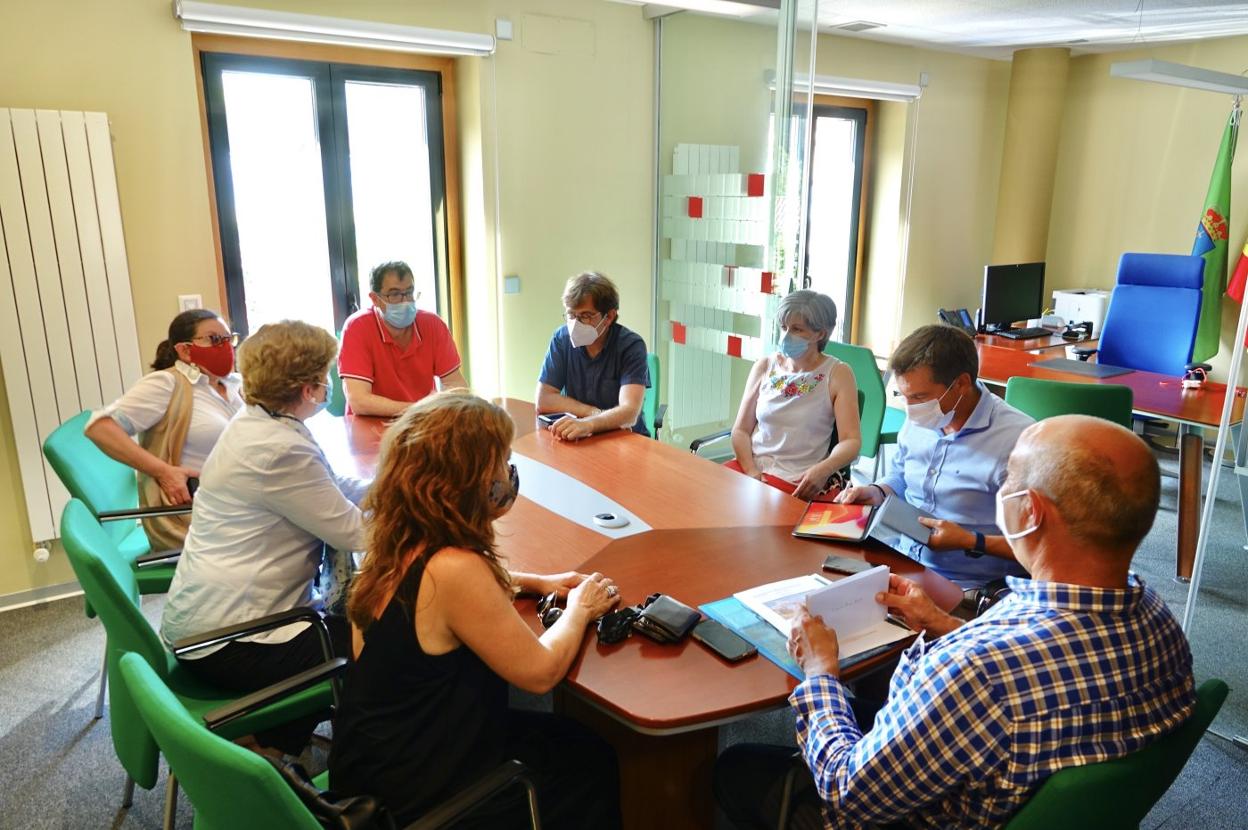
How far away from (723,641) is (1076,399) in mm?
2230

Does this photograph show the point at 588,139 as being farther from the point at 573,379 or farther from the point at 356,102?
the point at 573,379

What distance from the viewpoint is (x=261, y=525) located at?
1.92 metres

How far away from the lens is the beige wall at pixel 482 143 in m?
3.09

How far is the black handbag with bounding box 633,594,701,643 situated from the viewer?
5.29ft

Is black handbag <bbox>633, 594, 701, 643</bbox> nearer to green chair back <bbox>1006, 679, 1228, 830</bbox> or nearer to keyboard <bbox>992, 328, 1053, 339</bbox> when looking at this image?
green chair back <bbox>1006, 679, 1228, 830</bbox>

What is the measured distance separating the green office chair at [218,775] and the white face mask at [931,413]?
156 cm

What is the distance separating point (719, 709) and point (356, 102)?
3.53 meters

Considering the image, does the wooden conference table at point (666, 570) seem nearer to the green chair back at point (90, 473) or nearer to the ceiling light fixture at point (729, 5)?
the green chair back at point (90, 473)

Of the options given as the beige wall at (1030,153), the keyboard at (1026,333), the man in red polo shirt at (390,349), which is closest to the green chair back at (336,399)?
the man in red polo shirt at (390,349)

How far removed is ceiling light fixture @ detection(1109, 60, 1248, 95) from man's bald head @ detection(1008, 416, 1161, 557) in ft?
8.96

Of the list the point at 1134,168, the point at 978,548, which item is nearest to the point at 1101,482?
the point at 978,548

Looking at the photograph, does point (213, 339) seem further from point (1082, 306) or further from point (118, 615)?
point (1082, 306)

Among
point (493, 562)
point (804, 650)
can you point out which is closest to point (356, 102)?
point (493, 562)

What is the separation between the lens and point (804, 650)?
152 centimetres
